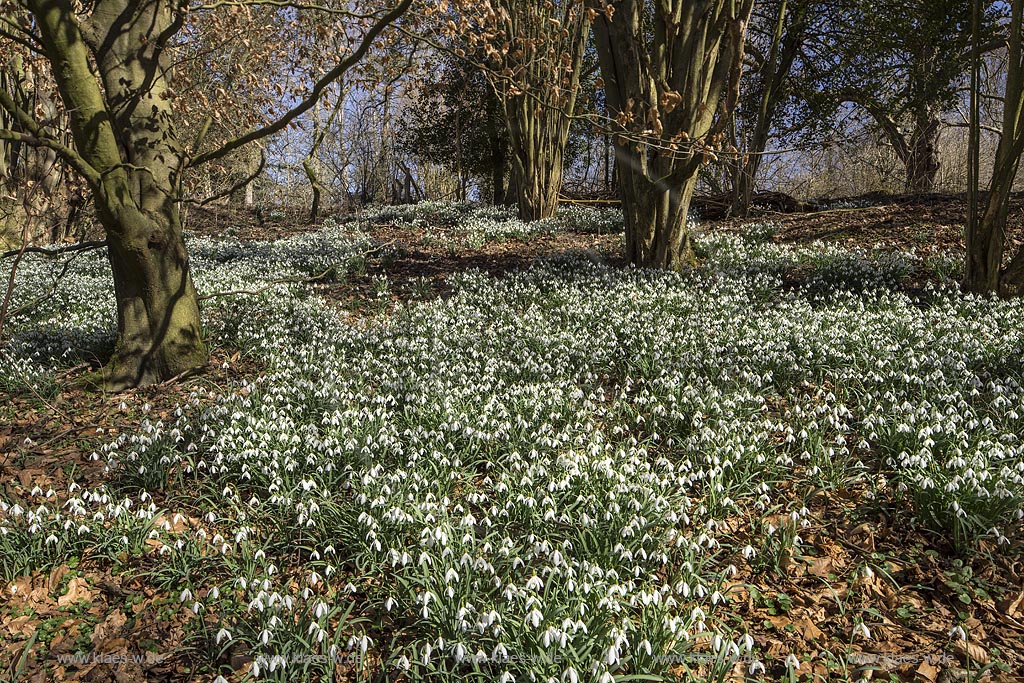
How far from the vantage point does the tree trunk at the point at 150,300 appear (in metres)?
4.98

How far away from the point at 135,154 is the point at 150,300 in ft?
3.91

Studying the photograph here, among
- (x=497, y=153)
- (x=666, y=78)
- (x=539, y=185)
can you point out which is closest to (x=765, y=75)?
(x=539, y=185)

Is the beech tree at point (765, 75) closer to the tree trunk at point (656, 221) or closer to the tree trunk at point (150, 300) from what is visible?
the tree trunk at point (656, 221)

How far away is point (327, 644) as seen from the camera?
255cm

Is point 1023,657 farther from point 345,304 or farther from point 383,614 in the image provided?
point 345,304

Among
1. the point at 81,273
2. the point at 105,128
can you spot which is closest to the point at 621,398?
the point at 105,128

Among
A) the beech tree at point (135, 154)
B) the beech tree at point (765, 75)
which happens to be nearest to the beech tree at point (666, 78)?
the beech tree at point (765, 75)

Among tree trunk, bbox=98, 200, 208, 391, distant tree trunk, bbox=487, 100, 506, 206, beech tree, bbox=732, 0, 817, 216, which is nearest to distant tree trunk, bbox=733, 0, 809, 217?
beech tree, bbox=732, 0, 817, 216

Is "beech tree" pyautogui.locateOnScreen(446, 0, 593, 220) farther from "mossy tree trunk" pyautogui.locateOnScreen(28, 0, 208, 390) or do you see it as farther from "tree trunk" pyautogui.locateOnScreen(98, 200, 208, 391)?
"tree trunk" pyautogui.locateOnScreen(98, 200, 208, 391)

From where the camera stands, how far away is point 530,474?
11.5 feet

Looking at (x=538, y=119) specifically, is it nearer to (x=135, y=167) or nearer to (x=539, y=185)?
(x=539, y=185)

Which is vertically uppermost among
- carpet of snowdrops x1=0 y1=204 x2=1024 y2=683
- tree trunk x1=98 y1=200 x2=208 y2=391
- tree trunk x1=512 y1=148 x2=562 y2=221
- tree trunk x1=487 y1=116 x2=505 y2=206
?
tree trunk x1=487 y1=116 x2=505 y2=206

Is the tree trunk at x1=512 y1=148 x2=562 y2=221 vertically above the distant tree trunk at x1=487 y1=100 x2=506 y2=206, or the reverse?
the distant tree trunk at x1=487 y1=100 x2=506 y2=206

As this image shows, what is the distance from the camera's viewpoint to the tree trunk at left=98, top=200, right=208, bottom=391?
498 centimetres
